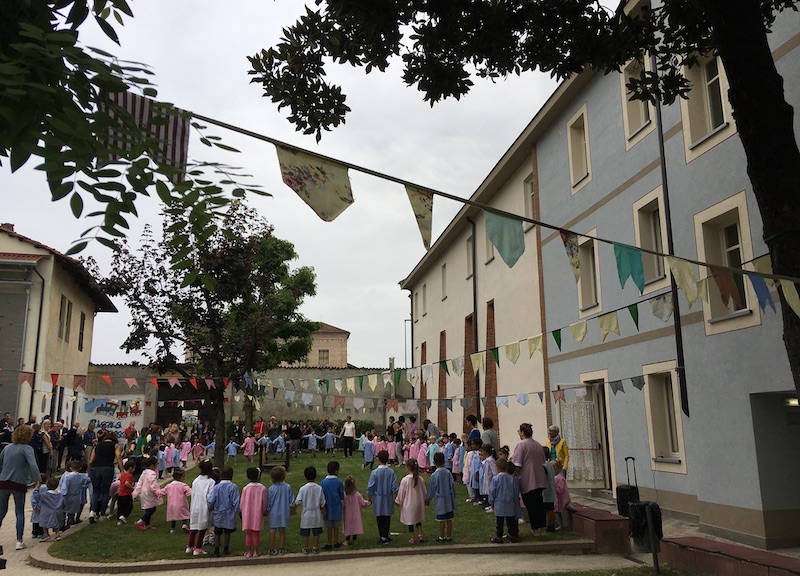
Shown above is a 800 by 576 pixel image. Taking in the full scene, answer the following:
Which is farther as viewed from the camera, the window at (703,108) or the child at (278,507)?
the window at (703,108)

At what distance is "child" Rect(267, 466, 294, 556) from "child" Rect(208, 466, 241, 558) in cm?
56

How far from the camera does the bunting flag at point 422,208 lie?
6.46 meters

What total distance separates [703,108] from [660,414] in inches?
233

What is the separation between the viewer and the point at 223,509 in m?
10.5

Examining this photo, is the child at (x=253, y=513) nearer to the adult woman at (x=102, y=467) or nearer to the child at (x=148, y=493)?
the child at (x=148, y=493)

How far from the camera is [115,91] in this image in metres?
4.09

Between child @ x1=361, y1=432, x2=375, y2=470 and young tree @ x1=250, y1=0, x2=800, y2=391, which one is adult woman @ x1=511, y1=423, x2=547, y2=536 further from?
child @ x1=361, y1=432, x2=375, y2=470

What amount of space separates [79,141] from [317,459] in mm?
26960

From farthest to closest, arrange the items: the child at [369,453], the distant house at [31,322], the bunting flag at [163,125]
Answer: the child at [369,453], the distant house at [31,322], the bunting flag at [163,125]

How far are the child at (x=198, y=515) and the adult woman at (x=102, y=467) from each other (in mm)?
3408

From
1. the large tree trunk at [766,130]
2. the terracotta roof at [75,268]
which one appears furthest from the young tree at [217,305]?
the large tree trunk at [766,130]

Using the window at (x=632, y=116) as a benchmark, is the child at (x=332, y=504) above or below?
below

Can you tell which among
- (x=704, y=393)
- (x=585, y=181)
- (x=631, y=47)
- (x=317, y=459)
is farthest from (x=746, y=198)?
(x=317, y=459)

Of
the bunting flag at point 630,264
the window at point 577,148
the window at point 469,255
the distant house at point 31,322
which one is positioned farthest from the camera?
the window at point 469,255
